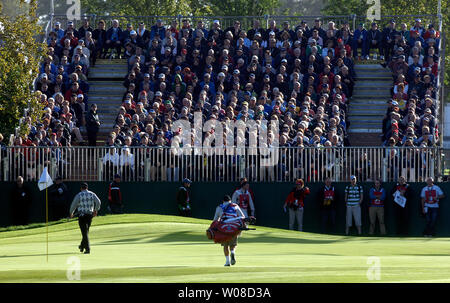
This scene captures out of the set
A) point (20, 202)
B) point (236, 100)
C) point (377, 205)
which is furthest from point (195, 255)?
point (236, 100)

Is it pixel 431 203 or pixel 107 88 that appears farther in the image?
pixel 107 88

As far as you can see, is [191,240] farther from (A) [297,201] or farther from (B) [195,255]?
(A) [297,201]

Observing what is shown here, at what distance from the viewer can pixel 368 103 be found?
3875 cm

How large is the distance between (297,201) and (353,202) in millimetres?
1808

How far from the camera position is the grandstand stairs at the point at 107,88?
3875 cm

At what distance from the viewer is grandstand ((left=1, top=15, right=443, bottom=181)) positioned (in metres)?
33.1

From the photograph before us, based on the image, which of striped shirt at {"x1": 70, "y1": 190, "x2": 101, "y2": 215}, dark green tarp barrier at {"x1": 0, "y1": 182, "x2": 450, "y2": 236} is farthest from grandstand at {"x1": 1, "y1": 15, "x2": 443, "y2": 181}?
striped shirt at {"x1": 70, "y1": 190, "x2": 101, "y2": 215}

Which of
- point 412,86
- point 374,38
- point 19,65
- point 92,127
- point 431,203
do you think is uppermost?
point 374,38

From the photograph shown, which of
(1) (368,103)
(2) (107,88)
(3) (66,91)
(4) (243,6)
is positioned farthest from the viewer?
(4) (243,6)

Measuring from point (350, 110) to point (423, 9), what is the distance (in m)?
22.5

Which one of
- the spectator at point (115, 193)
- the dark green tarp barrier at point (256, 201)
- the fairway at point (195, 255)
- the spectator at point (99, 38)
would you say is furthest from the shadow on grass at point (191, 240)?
the spectator at point (99, 38)

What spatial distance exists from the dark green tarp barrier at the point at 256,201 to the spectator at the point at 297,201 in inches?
21.9

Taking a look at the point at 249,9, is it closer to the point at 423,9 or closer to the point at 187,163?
the point at 423,9

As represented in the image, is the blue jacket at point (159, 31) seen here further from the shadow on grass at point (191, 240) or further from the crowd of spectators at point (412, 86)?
the shadow on grass at point (191, 240)
